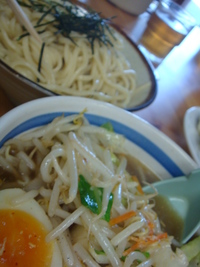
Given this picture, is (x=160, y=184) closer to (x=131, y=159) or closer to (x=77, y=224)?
(x=131, y=159)

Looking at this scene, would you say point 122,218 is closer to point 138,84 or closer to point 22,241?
point 22,241

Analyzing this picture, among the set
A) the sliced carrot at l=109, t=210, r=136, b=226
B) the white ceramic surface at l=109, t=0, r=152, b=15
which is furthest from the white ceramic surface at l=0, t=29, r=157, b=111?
the white ceramic surface at l=109, t=0, r=152, b=15

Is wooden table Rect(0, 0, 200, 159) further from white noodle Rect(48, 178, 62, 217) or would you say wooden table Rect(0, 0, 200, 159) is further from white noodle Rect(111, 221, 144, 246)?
white noodle Rect(111, 221, 144, 246)

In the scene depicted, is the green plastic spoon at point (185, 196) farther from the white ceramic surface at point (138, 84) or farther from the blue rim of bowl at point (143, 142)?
the white ceramic surface at point (138, 84)

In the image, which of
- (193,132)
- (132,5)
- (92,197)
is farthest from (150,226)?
(132,5)

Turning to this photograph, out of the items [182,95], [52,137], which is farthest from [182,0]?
[52,137]

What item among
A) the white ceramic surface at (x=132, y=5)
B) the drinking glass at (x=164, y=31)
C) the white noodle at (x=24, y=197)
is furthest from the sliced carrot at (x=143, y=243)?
the white ceramic surface at (x=132, y=5)
